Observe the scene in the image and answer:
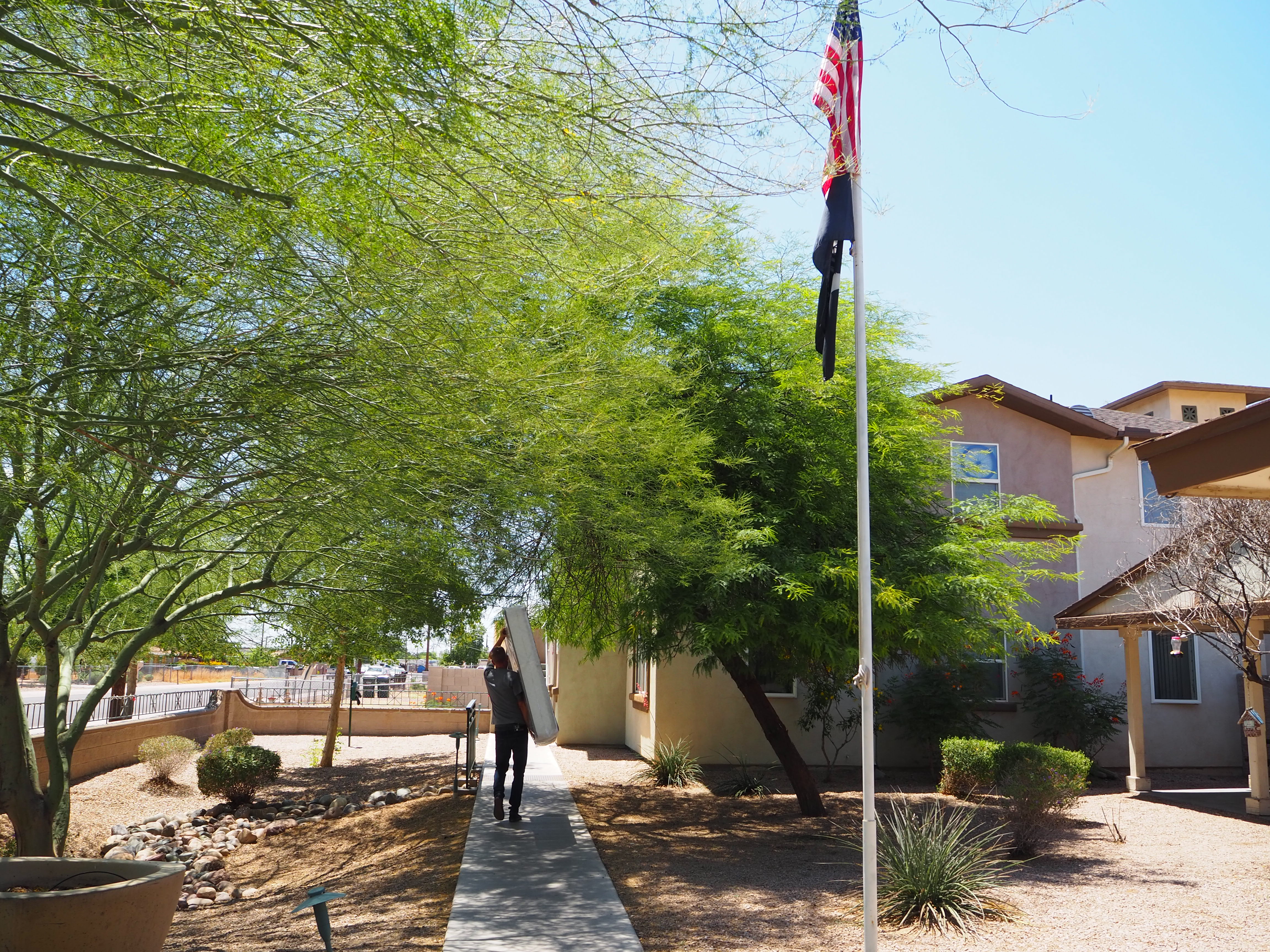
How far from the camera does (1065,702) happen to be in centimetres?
1645

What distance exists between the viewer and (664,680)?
1661 centimetres

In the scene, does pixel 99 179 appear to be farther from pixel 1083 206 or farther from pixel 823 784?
pixel 823 784

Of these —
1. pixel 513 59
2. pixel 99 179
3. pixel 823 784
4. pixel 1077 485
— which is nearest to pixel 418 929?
pixel 99 179

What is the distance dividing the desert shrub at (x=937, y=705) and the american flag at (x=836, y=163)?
1025cm

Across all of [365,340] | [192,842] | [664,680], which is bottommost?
[192,842]

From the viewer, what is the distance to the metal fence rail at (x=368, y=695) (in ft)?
92.3

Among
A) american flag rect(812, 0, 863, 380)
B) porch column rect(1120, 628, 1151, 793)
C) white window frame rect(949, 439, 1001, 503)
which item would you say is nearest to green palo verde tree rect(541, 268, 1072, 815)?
american flag rect(812, 0, 863, 380)

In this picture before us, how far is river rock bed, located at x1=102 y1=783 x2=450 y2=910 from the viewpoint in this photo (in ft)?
37.9

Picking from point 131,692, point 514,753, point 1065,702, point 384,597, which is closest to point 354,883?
point 514,753

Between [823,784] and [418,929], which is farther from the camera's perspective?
[823,784]

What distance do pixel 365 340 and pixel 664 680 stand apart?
12.3 meters

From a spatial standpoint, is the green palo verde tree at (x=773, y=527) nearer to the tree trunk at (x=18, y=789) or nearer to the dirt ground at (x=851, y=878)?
the dirt ground at (x=851, y=878)

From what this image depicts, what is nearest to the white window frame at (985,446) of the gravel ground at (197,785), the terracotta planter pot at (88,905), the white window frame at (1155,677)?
the white window frame at (1155,677)

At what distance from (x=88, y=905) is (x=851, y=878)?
19.3ft
